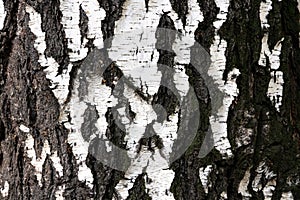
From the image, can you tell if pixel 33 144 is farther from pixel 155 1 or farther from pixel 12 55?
pixel 155 1

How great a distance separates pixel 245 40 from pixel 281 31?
0.10m

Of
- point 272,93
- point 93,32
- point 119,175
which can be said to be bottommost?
point 119,175

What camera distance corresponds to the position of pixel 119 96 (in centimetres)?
103

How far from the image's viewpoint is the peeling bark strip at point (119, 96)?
1014mm

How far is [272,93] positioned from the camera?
1135 mm

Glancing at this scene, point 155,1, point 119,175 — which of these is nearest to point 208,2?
point 155,1

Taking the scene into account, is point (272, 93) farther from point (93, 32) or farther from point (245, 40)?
point (93, 32)

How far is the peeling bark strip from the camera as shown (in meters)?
1.01

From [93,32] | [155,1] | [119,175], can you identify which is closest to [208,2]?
[155,1]

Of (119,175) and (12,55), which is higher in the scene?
(12,55)

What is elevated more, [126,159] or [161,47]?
[161,47]

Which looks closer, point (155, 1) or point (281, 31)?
point (155, 1)

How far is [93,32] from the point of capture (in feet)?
3.31

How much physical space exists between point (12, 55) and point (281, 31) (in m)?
0.50
